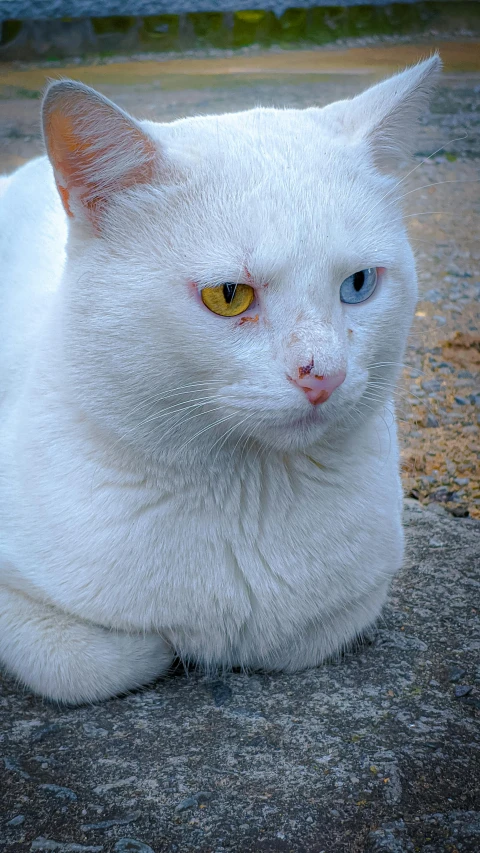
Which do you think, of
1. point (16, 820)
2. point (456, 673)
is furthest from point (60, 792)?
point (456, 673)

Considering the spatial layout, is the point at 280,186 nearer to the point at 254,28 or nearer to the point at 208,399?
the point at 208,399

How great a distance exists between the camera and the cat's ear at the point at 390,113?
1.38m

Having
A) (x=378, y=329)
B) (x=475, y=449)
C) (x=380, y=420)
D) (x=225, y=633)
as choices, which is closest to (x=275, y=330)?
(x=378, y=329)

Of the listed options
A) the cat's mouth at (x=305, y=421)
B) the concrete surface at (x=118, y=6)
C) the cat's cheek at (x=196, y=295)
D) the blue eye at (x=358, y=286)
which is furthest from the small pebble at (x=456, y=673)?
the concrete surface at (x=118, y=6)

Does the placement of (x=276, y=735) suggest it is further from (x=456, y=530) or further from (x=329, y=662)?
(x=456, y=530)

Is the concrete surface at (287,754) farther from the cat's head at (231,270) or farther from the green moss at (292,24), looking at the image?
the green moss at (292,24)

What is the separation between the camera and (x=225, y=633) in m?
1.48

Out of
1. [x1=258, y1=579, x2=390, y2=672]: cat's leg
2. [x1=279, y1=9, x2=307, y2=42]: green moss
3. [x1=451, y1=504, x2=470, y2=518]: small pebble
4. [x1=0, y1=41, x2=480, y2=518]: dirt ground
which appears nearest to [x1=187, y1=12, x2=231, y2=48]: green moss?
[x1=0, y1=41, x2=480, y2=518]: dirt ground

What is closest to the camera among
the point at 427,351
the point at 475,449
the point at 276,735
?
the point at 276,735

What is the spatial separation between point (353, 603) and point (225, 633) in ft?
0.83

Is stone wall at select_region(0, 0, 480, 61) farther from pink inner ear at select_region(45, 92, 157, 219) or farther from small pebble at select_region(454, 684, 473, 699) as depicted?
small pebble at select_region(454, 684, 473, 699)

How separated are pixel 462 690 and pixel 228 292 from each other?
2.92 feet

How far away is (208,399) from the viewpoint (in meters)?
1.23

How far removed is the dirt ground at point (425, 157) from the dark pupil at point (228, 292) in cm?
142
